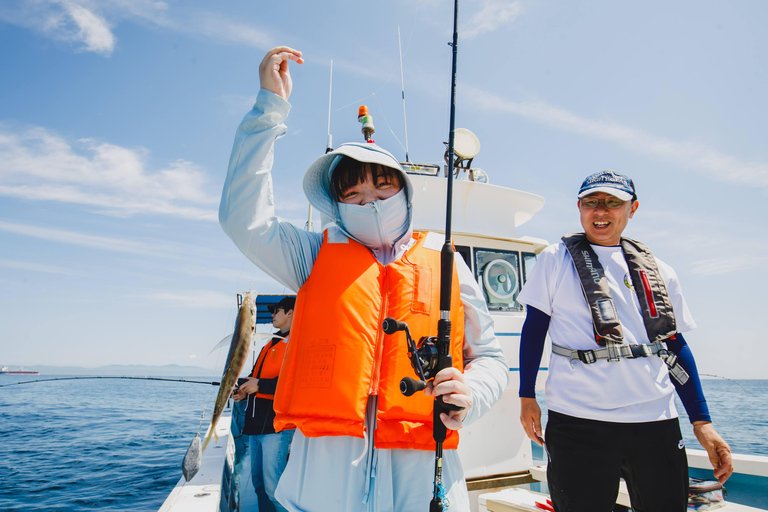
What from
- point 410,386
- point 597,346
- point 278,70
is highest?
point 278,70

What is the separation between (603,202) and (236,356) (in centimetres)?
260

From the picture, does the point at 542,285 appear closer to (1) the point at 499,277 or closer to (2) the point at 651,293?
(2) the point at 651,293

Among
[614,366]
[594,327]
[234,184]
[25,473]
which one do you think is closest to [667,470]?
[614,366]

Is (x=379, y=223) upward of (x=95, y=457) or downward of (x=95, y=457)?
upward

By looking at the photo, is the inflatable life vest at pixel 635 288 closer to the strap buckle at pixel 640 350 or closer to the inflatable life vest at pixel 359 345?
the strap buckle at pixel 640 350

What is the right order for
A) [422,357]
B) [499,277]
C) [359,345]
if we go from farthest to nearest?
[499,277] → [359,345] → [422,357]

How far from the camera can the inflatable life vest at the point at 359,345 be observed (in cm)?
140

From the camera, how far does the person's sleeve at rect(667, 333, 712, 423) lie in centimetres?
206

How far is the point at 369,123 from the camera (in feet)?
14.1

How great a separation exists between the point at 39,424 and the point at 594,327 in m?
22.9

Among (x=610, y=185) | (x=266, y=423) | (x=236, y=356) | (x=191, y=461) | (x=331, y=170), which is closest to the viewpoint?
(x=331, y=170)

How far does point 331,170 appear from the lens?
185 cm

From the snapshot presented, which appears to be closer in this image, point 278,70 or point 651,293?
point 278,70

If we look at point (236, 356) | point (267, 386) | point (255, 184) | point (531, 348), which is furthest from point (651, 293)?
point (267, 386)
